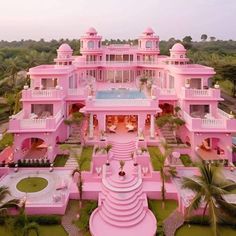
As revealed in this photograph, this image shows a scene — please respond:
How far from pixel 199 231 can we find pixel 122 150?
943 cm

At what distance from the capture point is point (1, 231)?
13.4 meters

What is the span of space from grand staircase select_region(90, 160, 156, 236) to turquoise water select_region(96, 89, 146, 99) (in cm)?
1157

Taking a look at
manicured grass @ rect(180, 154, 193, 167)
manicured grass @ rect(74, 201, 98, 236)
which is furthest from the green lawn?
manicured grass @ rect(180, 154, 193, 167)

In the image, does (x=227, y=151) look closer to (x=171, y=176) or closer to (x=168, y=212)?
(x=171, y=176)

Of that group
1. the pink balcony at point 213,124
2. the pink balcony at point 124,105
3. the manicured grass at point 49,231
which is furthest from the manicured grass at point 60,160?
the pink balcony at point 213,124

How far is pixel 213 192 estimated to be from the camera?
41.8ft

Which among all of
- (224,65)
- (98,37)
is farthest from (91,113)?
(224,65)

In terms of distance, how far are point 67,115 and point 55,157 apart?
227 inches

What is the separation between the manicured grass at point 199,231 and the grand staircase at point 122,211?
138 cm

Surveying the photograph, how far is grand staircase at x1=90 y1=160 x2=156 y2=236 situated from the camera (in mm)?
13609

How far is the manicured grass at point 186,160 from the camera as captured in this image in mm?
20384

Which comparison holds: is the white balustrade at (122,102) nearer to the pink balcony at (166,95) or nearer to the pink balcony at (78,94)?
the pink balcony at (78,94)

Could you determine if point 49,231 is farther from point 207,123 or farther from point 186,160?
point 207,123

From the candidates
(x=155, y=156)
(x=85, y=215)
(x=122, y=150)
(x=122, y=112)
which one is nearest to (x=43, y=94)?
(x=122, y=112)
